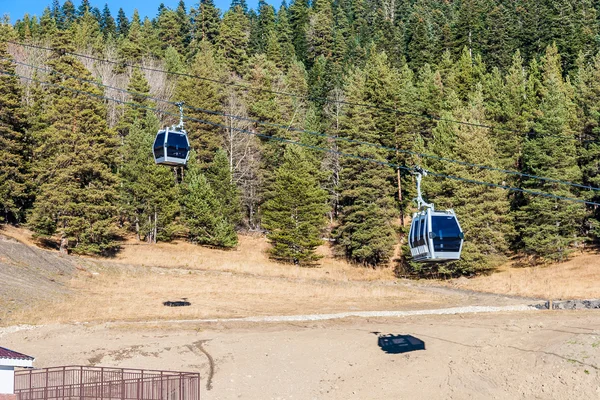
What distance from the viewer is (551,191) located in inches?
2408

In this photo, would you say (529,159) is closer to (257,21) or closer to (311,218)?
(311,218)

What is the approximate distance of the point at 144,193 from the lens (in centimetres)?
6612

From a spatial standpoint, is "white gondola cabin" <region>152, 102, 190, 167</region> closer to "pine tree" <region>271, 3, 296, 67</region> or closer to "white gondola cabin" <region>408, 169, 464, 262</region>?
"white gondola cabin" <region>408, 169, 464, 262</region>

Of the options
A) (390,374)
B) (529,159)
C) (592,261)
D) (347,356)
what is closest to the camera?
(390,374)

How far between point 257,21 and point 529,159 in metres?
85.8

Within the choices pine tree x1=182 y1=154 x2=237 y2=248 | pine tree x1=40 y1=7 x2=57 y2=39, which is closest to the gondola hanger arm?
pine tree x1=182 y1=154 x2=237 y2=248

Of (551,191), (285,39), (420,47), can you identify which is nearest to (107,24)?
(285,39)

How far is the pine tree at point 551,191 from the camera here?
2381 inches

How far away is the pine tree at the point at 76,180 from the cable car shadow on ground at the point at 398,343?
32.4 metres

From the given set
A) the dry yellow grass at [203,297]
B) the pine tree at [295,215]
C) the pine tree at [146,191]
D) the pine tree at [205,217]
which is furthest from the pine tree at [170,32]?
the dry yellow grass at [203,297]

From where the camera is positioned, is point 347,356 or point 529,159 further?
point 529,159

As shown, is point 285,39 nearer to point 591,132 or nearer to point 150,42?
point 150,42

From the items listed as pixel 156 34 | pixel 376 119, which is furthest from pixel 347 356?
pixel 156 34

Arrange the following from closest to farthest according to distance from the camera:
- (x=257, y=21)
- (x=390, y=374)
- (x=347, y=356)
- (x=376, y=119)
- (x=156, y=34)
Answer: (x=390, y=374) < (x=347, y=356) < (x=376, y=119) < (x=156, y=34) < (x=257, y=21)
